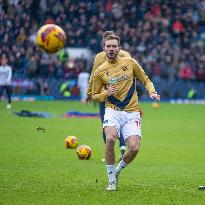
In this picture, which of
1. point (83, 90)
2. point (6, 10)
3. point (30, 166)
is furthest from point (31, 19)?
point (30, 166)

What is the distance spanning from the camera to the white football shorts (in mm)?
11984

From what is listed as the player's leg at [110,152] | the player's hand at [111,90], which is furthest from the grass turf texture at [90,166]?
the player's hand at [111,90]

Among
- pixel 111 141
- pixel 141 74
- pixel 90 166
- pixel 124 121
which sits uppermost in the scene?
pixel 141 74

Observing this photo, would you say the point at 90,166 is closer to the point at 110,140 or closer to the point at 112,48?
the point at 110,140

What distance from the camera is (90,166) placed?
1529cm

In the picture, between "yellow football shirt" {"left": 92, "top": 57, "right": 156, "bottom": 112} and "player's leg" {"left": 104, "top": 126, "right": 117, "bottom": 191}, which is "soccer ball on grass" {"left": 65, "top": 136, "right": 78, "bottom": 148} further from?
"player's leg" {"left": 104, "top": 126, "right": 117, "bottom": 191}

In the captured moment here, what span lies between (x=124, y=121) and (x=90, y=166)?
133 inches

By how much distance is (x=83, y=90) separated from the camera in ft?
132

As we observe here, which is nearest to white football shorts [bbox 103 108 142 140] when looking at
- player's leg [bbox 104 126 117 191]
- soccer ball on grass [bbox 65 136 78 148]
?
player's leg [bbox 104 126 117 191]

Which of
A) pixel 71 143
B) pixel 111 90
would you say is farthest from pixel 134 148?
pixel 71 143

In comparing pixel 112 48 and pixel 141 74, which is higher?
pixel 112 48

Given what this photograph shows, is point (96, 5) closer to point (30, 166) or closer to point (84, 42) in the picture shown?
point (84, 42)

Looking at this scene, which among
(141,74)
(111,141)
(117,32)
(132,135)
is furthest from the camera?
(117,32)

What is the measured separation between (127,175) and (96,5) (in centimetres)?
3288
